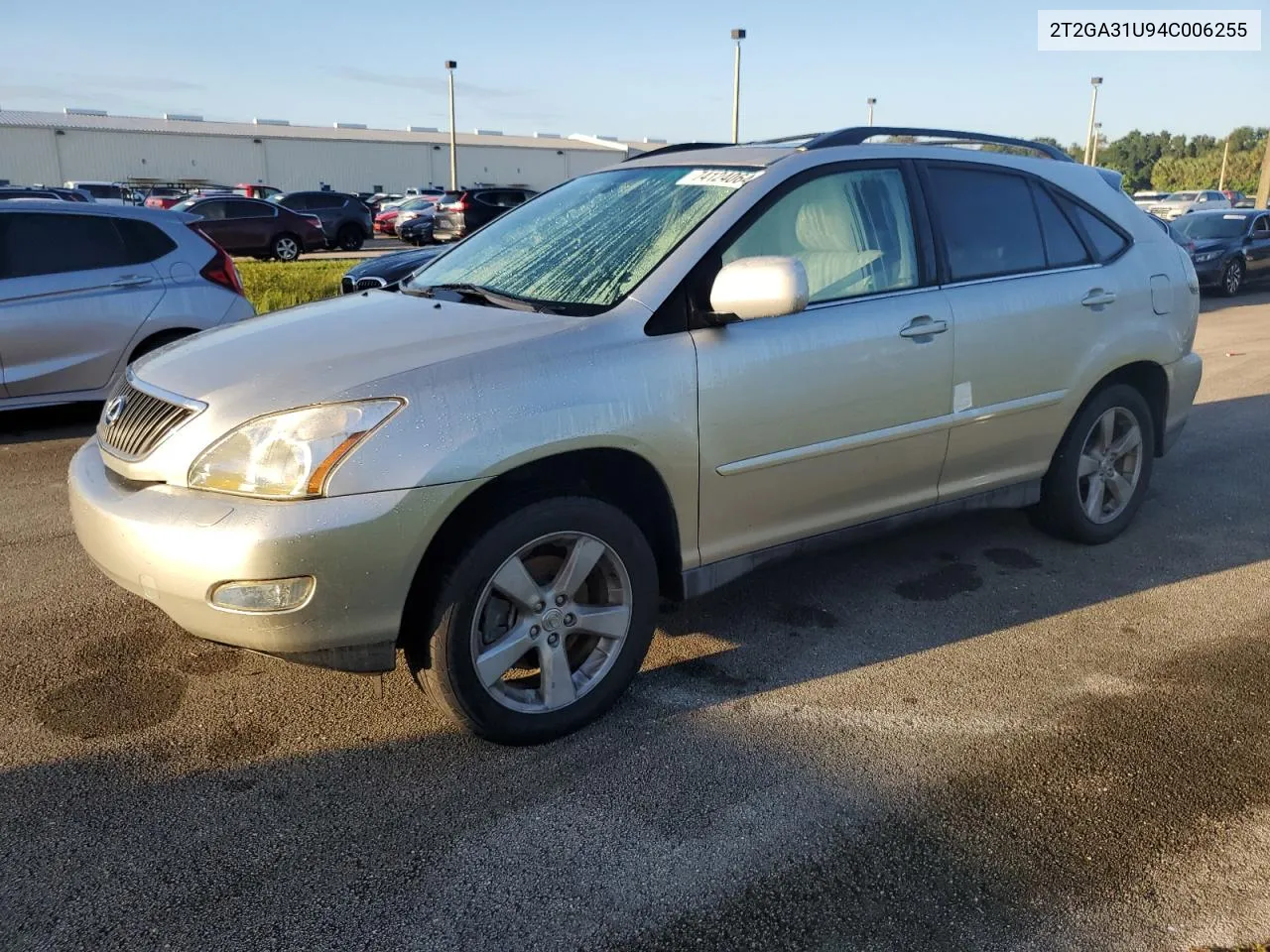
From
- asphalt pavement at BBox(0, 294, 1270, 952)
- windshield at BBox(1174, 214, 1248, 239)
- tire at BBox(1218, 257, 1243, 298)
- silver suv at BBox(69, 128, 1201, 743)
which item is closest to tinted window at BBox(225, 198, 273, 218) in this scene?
windshield at BBox(1174, 214, 1248, 239)

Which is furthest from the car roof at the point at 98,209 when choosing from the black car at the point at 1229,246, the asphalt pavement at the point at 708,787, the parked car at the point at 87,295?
the black car at the point at 1229,246

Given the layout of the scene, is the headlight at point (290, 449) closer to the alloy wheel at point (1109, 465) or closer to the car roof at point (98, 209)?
the alloy wheel at point (1109, 465)

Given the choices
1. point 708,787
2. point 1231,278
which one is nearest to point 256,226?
point 1231,278

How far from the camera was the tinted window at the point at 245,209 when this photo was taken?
74.8 ft

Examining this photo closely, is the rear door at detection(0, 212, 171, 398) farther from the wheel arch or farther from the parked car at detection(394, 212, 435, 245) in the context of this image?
the parked car at detection(394, 212, 435, 245)

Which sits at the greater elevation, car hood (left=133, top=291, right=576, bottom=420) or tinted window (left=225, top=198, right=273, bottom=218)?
tinted window (left=225, top=198, right=273, bottom=218)

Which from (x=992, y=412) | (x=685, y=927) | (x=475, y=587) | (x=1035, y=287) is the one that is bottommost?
(x=685, y=927)

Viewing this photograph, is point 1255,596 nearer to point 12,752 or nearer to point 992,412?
point 992,412

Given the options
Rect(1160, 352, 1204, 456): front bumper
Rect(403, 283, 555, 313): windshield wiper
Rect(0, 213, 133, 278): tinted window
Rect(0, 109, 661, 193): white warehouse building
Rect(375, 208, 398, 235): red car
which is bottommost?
Rect(1160, 352, 1204, 456): front bumper

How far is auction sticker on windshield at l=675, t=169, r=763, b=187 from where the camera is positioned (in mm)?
3592

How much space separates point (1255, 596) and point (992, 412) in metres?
1.42

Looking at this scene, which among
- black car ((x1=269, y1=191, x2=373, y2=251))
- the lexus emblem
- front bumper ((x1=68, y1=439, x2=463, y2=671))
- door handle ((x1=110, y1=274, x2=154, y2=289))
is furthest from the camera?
black car ((x1=269, y1=191, x2=373, y2=251))

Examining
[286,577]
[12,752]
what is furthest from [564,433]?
[12,752]

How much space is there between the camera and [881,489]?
3824mm
